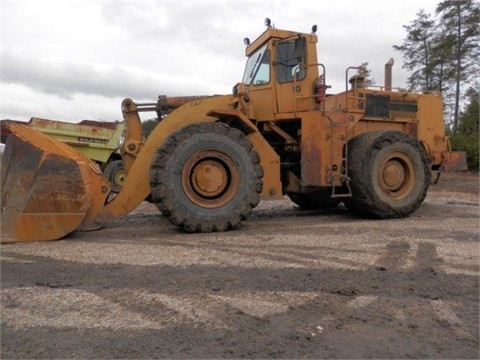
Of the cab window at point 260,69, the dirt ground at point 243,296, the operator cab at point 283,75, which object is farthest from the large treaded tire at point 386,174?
the cab window at point 260,69

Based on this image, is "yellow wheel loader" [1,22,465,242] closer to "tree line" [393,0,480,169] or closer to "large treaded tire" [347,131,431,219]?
"large treaded tire" [347,131,431,219]

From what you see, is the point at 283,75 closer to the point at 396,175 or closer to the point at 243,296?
the point at 396,175

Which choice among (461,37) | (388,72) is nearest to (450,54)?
(461,37)

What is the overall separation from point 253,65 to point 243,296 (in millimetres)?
5354

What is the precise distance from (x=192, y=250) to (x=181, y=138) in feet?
6.01

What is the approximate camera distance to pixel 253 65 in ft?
26.9

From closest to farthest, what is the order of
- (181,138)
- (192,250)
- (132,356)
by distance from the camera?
(132,356)
(192,250)
(181,138)

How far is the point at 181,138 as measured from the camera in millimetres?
6461

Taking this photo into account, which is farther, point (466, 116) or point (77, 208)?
point (466, 116)

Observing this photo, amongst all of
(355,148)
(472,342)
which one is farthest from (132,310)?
(355,148)

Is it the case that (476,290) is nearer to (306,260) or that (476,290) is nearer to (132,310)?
(306,260)

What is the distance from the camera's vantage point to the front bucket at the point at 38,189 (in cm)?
564

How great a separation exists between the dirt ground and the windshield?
10.3 feet

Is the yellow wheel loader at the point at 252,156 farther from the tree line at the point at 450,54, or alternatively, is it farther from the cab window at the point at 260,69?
the tree line at the point at 450,54
